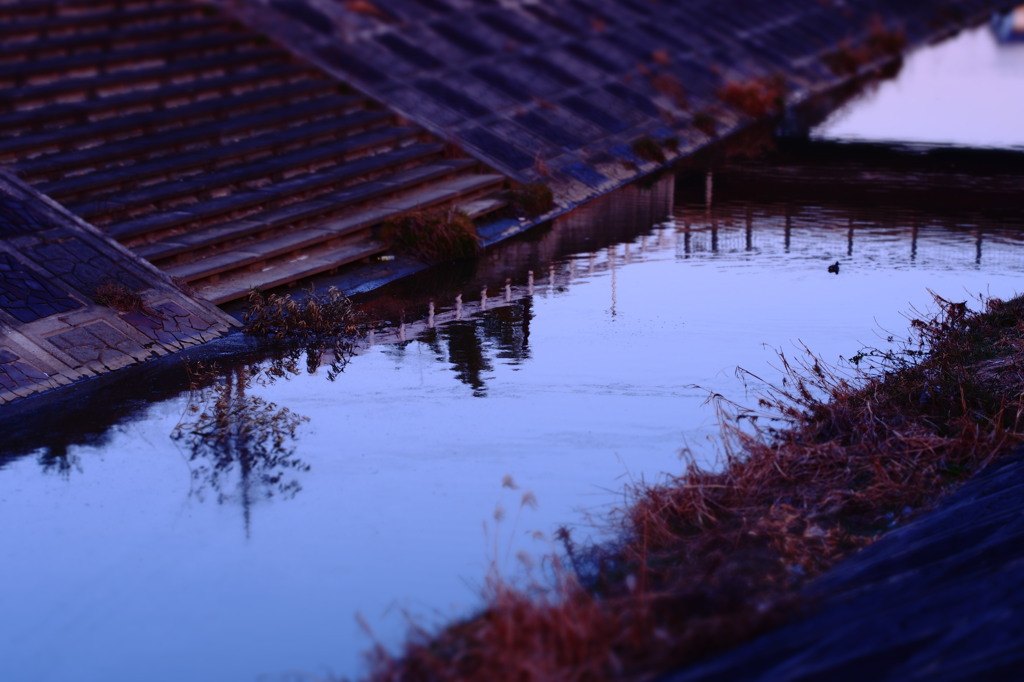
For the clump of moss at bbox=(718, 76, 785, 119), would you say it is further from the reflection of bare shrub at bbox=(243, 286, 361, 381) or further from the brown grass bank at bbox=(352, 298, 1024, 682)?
the brown grass bank at bbox=(352, 298, 1024, 682)

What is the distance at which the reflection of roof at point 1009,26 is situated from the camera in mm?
46094

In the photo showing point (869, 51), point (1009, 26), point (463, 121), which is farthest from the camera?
point (1009, 26)

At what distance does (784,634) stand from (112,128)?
12.7 meters

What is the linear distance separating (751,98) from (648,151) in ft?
19.7

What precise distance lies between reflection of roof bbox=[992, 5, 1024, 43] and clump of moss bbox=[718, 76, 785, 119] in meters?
20.4

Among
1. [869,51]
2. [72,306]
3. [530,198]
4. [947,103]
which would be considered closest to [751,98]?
[947,103]

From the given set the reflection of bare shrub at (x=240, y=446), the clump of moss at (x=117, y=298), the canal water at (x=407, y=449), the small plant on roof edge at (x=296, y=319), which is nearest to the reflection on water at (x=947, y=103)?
the canal water at (x=407, y=449)

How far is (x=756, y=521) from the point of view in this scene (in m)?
7.85

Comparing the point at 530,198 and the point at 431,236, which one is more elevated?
the point at 530,198

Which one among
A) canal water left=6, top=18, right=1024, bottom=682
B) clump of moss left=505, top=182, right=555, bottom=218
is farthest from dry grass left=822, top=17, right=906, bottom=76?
canal water left=6, top=18, right=1024, bottom=682

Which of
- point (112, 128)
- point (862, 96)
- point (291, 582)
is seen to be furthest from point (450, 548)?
point (862, 96)

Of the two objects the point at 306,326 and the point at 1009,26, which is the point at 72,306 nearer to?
the point at 306,326

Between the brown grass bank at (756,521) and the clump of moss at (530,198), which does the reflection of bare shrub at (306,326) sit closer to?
the brown grass bank at (756,521)

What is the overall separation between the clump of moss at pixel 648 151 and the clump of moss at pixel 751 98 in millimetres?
5409
